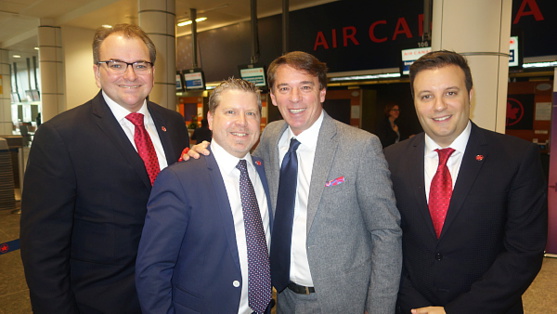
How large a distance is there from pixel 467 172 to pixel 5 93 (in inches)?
844

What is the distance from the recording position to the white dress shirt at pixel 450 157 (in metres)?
1.77

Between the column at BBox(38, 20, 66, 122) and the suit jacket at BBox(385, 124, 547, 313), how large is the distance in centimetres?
1180

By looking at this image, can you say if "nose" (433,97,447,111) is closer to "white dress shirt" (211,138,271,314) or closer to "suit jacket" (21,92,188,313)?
"white dress shirt" (211,138,271,314)

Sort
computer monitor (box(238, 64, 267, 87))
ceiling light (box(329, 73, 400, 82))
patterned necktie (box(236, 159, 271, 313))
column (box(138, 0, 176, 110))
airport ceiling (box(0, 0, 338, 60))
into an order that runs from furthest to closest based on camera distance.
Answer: airport ceiling (box(0, 0, 338, 60)), computer monitor (box(238, 64, 267, 87)), ceiling light (box(329, 73, 400, 82)), column (box(138, 0, 176, 110)), patterned necktie (box(236, 159, 271, 313))

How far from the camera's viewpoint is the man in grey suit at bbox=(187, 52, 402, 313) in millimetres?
1712

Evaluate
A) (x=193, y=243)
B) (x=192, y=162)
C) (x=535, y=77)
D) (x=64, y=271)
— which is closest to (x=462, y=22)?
(x=192, y=162)

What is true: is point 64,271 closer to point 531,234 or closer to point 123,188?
A: point 123,188

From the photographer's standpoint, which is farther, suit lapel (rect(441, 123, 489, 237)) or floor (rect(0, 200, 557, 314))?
floor (rect(0, 200, 557, 314))

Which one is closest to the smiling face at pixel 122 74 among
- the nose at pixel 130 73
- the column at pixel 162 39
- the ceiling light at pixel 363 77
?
the nose at pixel 130 73

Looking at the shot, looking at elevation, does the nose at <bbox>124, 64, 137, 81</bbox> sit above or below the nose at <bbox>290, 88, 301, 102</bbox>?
above

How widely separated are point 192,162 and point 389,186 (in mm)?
901

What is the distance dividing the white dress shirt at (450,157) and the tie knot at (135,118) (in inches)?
56.5

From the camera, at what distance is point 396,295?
67.9 inches

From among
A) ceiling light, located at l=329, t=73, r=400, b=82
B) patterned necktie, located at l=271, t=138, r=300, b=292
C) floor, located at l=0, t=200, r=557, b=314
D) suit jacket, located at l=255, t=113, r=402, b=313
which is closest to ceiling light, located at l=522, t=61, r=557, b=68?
ceiling light, located at l=329, t=73, r=400, b=82
